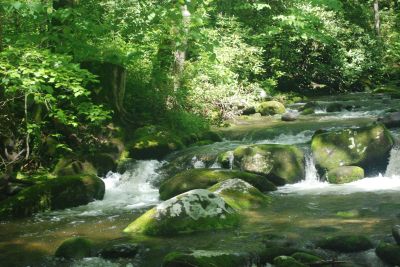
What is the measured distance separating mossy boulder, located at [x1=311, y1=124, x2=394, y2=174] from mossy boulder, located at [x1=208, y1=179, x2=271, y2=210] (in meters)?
2.65

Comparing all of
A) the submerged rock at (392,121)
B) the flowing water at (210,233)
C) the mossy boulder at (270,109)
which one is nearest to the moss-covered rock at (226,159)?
the flowing water at (210,233)

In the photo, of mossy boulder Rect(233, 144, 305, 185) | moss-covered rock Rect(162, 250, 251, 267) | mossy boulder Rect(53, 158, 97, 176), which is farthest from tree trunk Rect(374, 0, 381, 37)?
moss-covered rock Rect(162, 250, 251, 267)

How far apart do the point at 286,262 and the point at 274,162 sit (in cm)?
545

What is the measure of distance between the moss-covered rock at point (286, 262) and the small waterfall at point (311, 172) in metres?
5.61

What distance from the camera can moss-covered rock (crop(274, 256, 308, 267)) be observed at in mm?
5140

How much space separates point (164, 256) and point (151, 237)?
2.82ft

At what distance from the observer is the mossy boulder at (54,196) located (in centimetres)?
889

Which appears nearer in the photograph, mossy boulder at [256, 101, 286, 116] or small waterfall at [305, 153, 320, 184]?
small waterfall at [305, 153, 320, 184]

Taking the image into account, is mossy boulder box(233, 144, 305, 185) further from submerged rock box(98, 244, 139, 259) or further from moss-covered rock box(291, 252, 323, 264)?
moss-covered rock box(291, 252, 323, 264)

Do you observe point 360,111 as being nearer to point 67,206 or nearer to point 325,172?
point 325,172

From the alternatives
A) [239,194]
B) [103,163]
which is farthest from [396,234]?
[103,163]

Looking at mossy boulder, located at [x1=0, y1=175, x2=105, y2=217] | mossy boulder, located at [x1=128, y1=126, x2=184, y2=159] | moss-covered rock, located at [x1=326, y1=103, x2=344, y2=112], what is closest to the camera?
mossy boulder, located at [x1=0, y1=175, x2=105, y2=217]

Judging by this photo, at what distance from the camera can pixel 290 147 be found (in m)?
11.1

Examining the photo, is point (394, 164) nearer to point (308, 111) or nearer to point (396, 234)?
point (396, 234)
